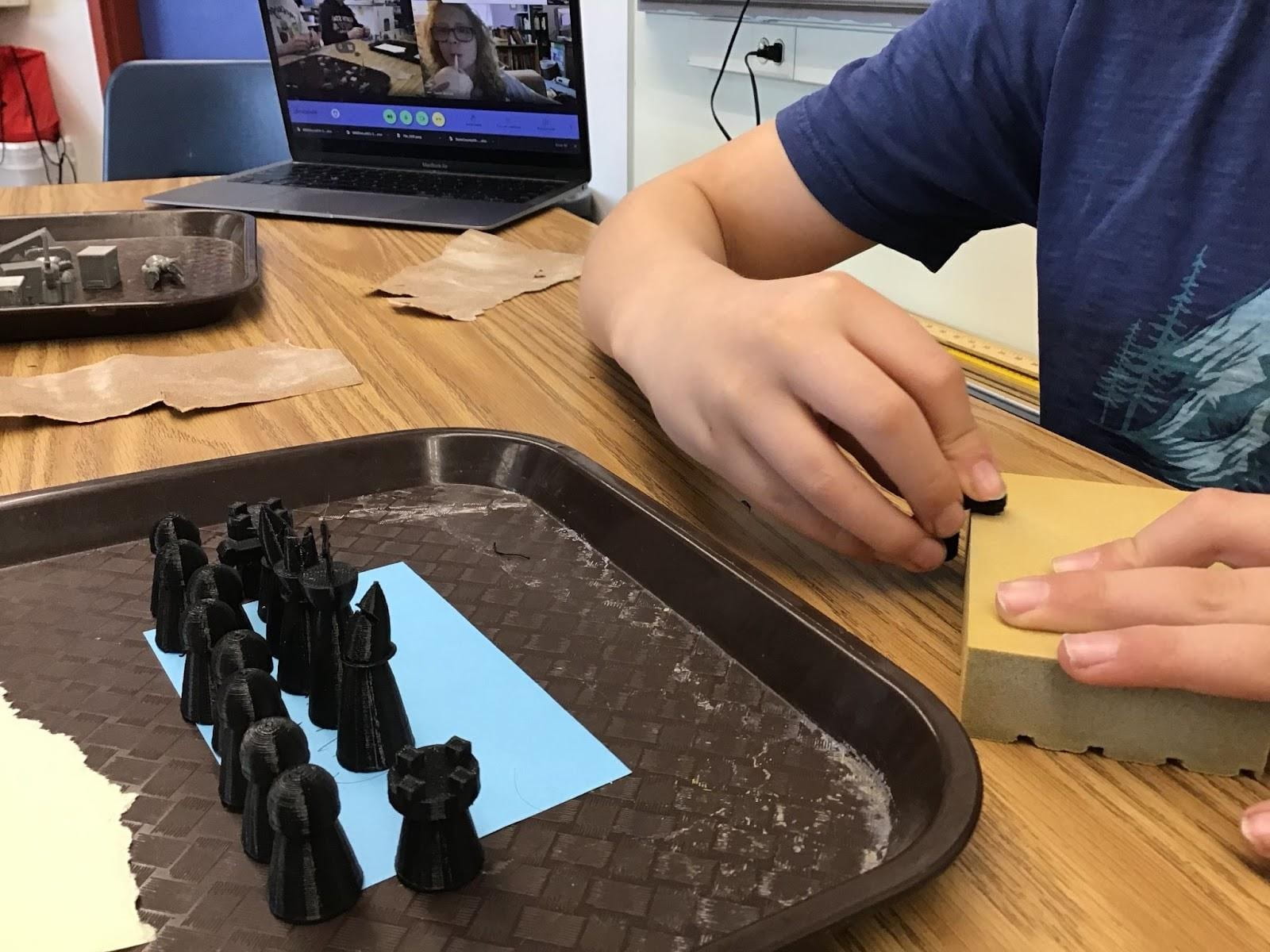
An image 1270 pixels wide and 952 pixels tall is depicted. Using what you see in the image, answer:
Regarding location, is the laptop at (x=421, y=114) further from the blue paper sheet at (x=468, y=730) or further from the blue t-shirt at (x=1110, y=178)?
the blue paper sheet at (x=468, y=730)

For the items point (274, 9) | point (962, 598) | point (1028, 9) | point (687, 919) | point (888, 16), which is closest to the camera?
point (687, 919)

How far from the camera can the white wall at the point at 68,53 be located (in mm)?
2674

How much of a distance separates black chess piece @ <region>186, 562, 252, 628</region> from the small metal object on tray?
0.40m

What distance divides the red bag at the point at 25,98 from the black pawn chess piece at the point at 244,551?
9.38 ft

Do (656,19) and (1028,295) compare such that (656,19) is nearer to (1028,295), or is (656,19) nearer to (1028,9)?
(1028,295)

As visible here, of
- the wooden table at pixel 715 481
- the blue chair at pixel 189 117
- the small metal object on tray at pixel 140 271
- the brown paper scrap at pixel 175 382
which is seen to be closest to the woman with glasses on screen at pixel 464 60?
the wooden table at pixel 715 481

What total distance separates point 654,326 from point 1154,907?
353 mm

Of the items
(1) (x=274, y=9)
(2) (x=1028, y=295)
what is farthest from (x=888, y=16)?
(1) (x=274, y=9)

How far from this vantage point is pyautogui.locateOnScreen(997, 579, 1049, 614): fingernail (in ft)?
1.19

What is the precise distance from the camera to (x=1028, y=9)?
2.20 ft

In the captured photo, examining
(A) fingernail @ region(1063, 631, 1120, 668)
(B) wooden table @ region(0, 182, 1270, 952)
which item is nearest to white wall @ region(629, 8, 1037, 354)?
(B) wooden table @ region(0, 182, 1270, 952)

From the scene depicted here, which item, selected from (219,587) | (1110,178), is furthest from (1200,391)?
(219,587)

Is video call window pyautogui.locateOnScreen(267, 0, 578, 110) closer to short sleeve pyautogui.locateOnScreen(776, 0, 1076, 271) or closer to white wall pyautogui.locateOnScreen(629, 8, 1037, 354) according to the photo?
white wall pyautogui.locateOnScreen(629, 8, 1037, 354)

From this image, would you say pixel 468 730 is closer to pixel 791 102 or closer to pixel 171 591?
pixel 171 591
